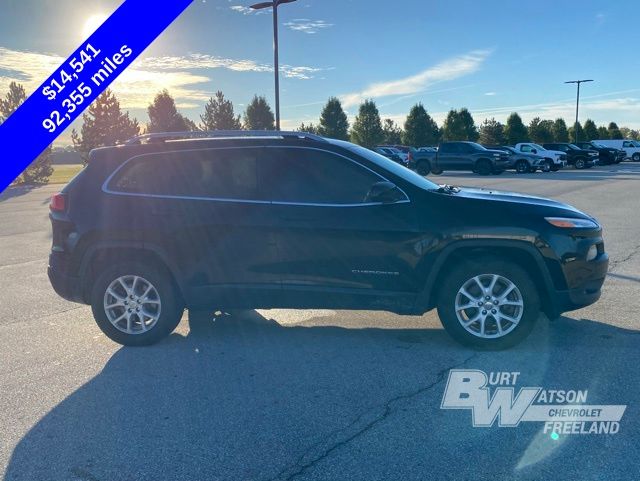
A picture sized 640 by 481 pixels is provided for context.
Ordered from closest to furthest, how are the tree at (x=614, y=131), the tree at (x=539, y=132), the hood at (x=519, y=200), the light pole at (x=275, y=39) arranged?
the hood at (x=519, y=200)
the light pole at (x=275, y=39)
the tree at (x=539, y=132)
the tree at (x=614, y=131)

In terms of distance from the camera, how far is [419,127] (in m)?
62.2

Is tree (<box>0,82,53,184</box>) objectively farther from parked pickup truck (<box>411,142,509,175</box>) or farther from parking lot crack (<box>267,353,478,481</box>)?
parking lot crack (<box>267,353,478,481</box>)

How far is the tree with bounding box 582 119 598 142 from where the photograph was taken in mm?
69981

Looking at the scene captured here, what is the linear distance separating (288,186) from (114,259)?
1.68 metres

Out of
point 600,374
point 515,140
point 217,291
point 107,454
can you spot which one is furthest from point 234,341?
point 515,140

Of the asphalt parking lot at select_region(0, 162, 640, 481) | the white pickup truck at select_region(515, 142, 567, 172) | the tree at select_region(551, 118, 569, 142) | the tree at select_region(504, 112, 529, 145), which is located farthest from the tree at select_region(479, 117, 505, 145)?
the asphalt parking lot at select_region(0, 162, 640, 481)

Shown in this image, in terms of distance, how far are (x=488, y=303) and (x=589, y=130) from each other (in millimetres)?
75485

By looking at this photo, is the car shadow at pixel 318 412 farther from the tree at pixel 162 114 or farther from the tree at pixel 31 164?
the tree at pixel 162 114

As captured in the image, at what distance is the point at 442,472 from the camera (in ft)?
9.49

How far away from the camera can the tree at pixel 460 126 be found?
2437 inches

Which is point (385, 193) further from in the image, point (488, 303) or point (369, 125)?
point (369, 125)

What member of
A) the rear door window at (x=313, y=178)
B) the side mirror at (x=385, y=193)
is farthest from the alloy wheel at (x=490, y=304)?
the rear door window at (x=313, y=178)

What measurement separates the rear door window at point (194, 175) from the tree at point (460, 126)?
60102 millimetres

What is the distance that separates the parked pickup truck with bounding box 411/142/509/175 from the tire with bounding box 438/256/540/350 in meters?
26.1
